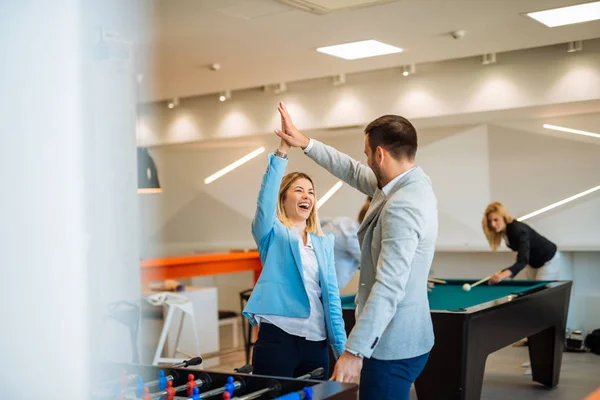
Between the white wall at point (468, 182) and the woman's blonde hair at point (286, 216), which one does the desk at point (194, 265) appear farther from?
the woman's blonde hair at point (286, 216)

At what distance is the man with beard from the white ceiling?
2554 millimetres

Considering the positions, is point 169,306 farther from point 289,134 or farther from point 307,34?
point 289,134

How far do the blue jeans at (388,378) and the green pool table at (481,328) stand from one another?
5.48 feet

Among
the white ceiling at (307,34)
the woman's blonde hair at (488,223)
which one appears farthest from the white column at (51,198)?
the woman's blonde hair at (488,223)

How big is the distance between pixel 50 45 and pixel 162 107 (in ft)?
26.4


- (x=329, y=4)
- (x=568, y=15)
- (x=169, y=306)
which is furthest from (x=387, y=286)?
(x=169, y=306)

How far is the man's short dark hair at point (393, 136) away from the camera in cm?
235

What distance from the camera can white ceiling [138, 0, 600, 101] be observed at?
4957 millimetres

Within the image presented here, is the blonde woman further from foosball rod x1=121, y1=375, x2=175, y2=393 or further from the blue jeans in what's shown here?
foosball rod x1=121, y1=375, x2=175, y2=393

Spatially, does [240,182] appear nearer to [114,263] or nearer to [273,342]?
[273,342]

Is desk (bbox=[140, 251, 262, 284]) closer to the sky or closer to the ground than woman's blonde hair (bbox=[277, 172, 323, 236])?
closer to the ground

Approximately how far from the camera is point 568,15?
5.36 m

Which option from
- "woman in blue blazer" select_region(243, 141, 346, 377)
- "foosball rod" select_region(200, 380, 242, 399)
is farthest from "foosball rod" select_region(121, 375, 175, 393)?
"woman in blue blazer" select_region(243, 141, 346, 377)

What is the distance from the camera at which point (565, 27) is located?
5.68 metres
